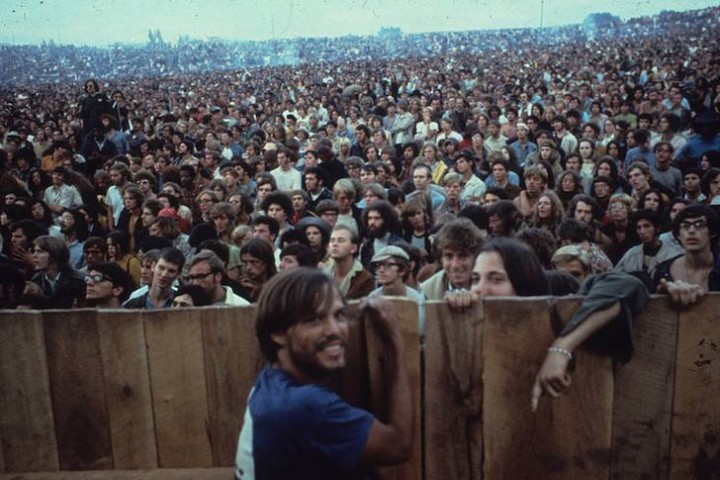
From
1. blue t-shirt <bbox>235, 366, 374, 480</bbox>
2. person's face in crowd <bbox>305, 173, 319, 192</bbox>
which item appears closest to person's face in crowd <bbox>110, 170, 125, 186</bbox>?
person's face in crowd <bbox>305, 173, 319, 192</bbox>

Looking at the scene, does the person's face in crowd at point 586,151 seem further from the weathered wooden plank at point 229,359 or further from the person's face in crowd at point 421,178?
the weathered wooden plank at point 229,359

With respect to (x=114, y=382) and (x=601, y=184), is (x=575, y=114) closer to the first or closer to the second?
(x=601, y=184)

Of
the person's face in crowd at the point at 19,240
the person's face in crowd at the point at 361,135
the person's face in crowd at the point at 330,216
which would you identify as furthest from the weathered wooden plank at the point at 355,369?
the person's face in crowd at the point at 361,135

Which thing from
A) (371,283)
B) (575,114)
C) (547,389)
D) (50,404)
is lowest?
(371,283)

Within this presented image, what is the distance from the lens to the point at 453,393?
1.99 m

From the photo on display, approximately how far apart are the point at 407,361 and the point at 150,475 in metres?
1.03

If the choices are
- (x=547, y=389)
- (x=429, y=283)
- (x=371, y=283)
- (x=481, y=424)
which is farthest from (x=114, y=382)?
(x=371, y=283)

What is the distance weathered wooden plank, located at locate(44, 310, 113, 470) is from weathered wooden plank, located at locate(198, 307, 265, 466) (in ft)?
1.28

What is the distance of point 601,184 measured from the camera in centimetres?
704

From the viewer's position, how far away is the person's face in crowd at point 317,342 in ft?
5.50

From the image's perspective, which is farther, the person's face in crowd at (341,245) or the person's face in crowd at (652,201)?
the person's face in crowd at (652,201)

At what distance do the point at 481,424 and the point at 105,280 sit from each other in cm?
350

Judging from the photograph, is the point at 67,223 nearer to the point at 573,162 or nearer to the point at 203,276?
the point at 203,276

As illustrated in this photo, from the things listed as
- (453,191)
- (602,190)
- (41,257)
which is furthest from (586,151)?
(41,257)
